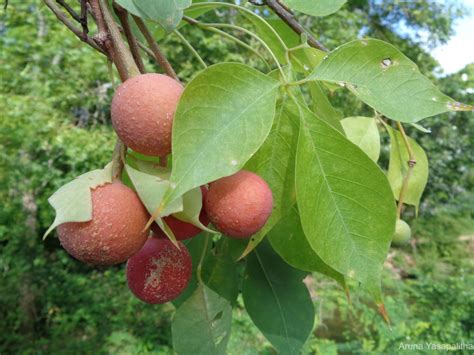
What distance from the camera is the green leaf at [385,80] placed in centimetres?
42

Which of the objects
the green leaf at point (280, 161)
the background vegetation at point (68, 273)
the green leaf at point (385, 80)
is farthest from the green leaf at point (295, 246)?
the background vegetation at point (68, 273)

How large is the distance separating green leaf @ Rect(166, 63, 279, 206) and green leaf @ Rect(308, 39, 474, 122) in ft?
0.23

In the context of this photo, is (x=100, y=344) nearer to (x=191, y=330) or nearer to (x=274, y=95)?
(x=191, y=330)

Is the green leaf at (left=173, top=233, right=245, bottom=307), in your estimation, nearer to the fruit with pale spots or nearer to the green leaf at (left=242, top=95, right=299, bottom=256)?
the green leaf at (left=242, top=95, right=299, bottom=256)

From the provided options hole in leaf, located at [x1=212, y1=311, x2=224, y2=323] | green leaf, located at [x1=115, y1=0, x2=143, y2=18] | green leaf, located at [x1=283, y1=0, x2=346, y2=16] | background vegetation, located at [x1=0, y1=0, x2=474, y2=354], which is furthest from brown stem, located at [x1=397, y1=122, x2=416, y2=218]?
background vegetation, located at [x1=0, y1=0, x2=474, y2=354]

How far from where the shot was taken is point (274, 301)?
25.1 inches

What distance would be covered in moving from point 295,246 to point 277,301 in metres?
0.16

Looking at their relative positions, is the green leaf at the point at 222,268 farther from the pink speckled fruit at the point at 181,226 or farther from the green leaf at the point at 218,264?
the pink speckled fruit at the point at 181,226

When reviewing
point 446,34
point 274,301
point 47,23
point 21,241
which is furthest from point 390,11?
point 274,301

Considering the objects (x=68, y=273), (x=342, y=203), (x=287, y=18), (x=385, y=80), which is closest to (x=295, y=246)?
(x=342, y=203)

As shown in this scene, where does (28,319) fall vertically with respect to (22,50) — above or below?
below

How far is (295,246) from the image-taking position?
0.51 m

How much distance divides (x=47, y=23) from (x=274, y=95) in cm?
388

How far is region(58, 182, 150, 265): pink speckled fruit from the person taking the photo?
36cm
